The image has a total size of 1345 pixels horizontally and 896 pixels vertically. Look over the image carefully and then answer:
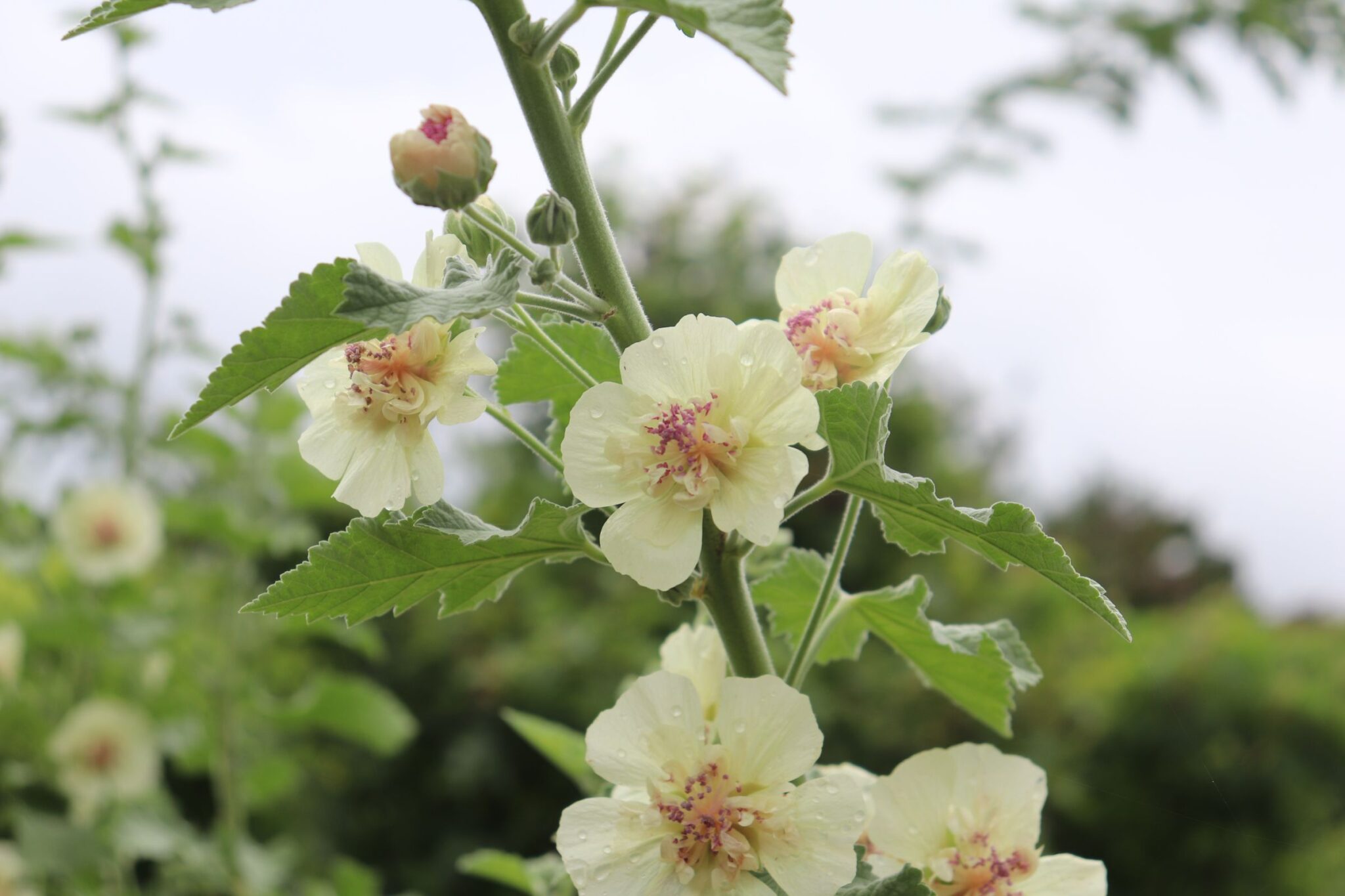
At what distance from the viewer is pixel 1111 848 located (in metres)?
2.79

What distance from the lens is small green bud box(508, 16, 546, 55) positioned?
1.61 ft

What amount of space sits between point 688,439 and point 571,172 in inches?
5.5

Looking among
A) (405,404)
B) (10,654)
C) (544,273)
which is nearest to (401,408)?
(405,404)

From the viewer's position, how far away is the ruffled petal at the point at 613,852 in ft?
1.63

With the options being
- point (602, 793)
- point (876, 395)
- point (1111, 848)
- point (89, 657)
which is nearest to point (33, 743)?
point (89, 657)

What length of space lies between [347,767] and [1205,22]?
284 centimetres

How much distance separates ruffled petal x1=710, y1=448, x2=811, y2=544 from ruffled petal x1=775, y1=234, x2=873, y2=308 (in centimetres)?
14

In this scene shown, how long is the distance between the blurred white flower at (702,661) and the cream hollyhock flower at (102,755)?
175cm

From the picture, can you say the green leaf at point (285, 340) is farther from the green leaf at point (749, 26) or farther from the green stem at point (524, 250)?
the green leaf at point (749, 26)

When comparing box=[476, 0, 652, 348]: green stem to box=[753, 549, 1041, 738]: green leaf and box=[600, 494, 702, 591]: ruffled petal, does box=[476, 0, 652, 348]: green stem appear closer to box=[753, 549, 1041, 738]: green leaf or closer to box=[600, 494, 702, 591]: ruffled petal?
box=[600, 494, 702, 591]: ruffled petal

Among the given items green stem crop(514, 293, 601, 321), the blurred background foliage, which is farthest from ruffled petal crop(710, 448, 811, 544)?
the blurred background foliage

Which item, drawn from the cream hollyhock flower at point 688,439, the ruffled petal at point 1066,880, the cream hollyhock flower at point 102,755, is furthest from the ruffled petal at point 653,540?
the cream hollyhock flower at point 102,755

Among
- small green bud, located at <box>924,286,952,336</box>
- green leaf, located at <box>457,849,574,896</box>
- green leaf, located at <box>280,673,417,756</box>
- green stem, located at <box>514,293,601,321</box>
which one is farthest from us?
green leaf, located at <box>280,673,417,756</box>

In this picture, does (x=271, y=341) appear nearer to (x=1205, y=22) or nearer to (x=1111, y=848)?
(x=1205, y=22)
